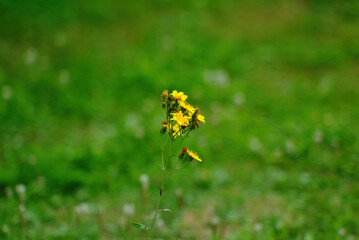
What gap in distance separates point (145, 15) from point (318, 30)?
9.44ft

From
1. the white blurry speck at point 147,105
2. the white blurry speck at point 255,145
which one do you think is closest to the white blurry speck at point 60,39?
the white blurry speck at point 147,105

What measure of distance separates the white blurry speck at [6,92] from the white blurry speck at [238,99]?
2.61 metres

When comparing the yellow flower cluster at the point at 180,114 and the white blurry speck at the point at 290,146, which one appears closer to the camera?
the yellow flower cluster at the point at 180,114

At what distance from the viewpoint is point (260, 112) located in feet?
14.4

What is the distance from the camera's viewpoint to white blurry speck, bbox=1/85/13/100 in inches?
172

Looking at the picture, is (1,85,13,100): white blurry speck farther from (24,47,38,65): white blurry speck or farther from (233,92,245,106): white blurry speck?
(233,92,245,106): white blurry speck

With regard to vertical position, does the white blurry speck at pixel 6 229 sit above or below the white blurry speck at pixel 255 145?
below

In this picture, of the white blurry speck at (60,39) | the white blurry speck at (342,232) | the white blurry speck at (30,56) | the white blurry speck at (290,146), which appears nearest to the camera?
the white blurry speck at (342,232)

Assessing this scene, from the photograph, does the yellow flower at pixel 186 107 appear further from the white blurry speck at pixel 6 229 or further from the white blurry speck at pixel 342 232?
the white blurry speck at pixel 6 229

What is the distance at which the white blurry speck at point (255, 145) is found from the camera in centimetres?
376

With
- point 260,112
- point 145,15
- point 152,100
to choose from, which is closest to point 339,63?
point 260,112

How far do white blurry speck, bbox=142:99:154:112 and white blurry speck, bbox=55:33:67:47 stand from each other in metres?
1.95

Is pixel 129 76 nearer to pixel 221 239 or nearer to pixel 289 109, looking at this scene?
pixel 289 109

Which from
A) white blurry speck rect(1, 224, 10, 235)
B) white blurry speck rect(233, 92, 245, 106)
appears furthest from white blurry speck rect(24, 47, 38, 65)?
white blurry speck rect(1, 224, 10, 235)
